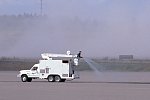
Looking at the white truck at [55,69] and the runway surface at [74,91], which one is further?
the white truck at [55,69]

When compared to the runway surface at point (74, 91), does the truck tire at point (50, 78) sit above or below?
below

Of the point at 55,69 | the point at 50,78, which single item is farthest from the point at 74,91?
the point at 50,78

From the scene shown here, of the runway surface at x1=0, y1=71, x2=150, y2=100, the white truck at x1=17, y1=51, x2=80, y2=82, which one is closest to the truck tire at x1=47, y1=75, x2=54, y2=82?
the white truck at x1=17, y1=51, x2=80, y2=82

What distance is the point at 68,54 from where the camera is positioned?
211 ft

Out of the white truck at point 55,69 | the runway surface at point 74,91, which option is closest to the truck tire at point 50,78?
the white truck at point 55,69

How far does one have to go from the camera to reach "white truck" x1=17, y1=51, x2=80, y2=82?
64188 mm

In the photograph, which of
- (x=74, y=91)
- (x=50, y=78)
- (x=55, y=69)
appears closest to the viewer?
(x=74, y=91)

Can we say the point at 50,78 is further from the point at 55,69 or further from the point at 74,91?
the point at 74,91

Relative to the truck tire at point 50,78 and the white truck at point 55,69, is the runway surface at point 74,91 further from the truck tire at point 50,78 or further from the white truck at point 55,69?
the white truck at point 55,69

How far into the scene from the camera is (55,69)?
6412 centimetres

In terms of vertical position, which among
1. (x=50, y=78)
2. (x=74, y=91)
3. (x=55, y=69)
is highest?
(x=55, y=69)

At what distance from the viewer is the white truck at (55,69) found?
64188 mm

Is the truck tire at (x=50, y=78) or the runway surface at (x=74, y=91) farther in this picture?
the truck tire at (x=50, y=78)

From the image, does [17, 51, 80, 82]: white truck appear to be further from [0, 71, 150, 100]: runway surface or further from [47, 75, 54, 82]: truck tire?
[0, 71, 150, 100]: runway surface
